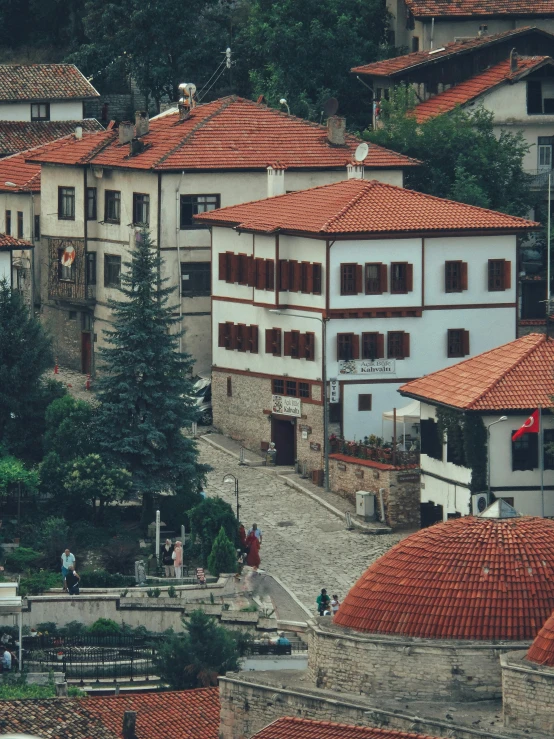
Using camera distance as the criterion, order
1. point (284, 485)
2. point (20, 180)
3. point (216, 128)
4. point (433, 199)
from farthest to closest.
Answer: point (20, 180) → point (216, 128) → point (433, 199) → point (284, 485)

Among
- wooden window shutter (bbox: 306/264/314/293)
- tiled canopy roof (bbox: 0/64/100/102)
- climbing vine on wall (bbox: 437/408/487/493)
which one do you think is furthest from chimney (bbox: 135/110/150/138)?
climbing vine on wall (bbox: 437/408/487/493)

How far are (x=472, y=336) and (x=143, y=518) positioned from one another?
50.5ft

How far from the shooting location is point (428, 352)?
3767 inches

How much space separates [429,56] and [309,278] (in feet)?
80.2

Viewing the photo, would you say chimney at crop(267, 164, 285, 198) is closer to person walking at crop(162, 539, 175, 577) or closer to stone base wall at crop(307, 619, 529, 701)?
person walking at crop(162, 539, 175, 577)

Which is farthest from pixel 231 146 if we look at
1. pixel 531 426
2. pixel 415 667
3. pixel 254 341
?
pixel 415 667

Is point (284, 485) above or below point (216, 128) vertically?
below

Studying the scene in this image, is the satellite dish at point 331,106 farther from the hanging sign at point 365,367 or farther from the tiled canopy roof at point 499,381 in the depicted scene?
the tiled canopy roof at point 499,381

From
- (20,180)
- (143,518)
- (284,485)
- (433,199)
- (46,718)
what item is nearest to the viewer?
(46,718)

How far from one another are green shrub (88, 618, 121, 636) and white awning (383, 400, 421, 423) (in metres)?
16.4

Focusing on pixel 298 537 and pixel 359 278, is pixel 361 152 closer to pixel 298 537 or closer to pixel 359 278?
pixel 359 278

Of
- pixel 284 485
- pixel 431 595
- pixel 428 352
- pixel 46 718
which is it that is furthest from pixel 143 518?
pixel 431 595

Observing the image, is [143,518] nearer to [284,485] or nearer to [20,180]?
[284,485]

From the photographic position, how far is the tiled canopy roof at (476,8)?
401 feet
